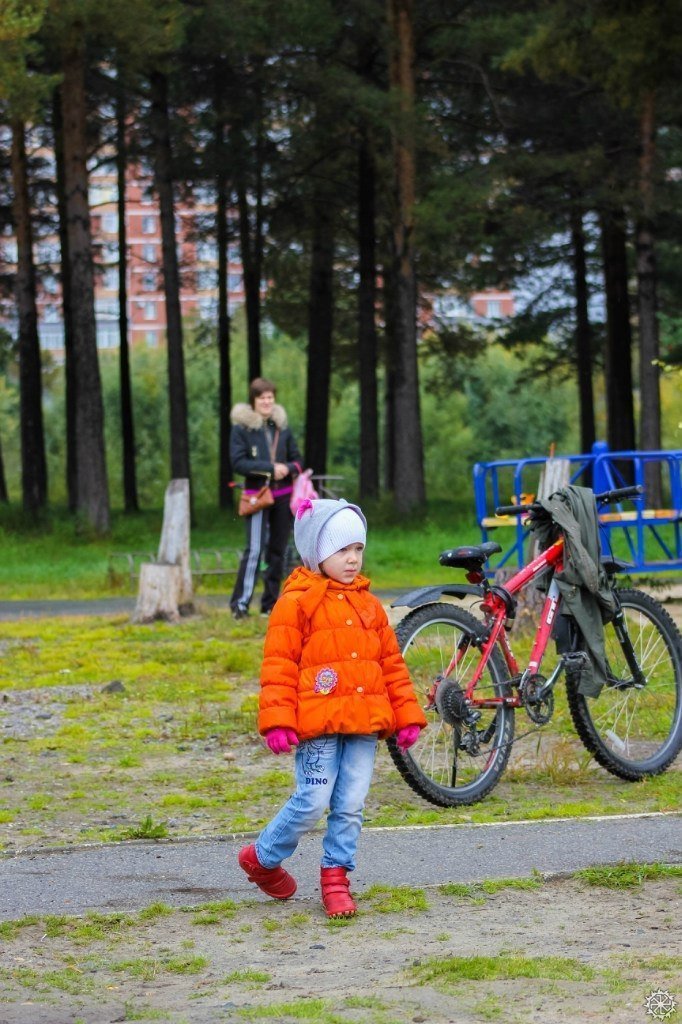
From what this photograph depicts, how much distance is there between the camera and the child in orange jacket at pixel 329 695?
570 centimetres

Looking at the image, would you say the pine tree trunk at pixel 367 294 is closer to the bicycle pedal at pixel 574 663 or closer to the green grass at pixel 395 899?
the bicycle pedal at pixel 574 663

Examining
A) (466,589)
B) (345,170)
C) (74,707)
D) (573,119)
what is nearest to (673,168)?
(573,119)

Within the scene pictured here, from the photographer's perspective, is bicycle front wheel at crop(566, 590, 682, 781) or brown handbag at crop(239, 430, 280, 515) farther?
brown handbag at crop(239, 430, 280, 515)

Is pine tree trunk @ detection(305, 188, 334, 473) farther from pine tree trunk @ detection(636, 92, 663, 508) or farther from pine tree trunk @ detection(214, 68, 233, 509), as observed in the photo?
pine tree trunk @ detection(636, 92, 663, 508)

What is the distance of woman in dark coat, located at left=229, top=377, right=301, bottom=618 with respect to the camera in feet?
46.3

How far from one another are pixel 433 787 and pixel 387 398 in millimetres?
40942

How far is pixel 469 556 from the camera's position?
24.5ft

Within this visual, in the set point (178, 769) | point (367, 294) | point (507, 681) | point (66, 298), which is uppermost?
point (66, 298)

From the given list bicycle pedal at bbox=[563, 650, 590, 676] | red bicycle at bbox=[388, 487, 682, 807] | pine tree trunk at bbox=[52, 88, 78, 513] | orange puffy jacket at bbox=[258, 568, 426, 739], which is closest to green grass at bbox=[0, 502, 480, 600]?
pine tree trunk at bbox=[52, 88, 78, 513]

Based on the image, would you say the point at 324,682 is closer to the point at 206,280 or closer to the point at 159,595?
the point at 159,595

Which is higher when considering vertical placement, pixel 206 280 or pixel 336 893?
pixel 206 280

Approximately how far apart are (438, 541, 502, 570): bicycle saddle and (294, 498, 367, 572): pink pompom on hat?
5.16 ft

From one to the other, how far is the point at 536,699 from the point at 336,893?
220cm

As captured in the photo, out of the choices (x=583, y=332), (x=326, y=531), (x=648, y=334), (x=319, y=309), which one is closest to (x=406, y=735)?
(x=326, y=531)
